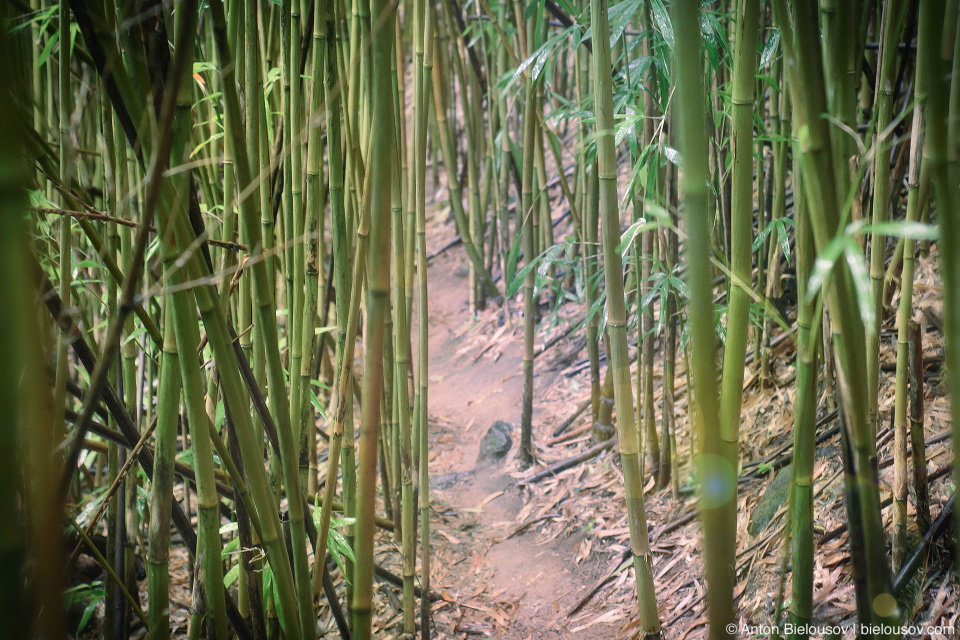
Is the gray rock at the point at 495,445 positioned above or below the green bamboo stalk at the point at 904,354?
below

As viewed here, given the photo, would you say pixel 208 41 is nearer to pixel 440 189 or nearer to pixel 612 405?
pixel 612 405

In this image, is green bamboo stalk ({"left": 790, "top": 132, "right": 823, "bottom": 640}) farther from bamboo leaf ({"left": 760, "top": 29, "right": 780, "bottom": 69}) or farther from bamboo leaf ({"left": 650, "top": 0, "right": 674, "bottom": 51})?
Result: bamboo leaf ({"left": 760, "top": 29, "right": 780, "bottom": 69})

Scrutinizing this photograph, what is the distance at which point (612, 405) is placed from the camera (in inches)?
65.5

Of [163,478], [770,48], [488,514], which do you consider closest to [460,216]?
[488,514]

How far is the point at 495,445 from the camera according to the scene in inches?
73.7

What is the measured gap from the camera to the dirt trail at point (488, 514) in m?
1.22

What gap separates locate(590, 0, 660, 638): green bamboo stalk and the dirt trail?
17.2 inches

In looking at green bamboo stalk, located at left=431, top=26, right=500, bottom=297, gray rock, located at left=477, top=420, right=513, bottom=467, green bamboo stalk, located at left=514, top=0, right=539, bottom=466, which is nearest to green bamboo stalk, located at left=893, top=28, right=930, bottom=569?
green bamboo stalk, located at left=514, top=0, right=539, bottom=466

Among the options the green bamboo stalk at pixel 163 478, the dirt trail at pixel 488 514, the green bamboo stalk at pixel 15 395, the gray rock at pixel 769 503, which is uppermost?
the green bamboo stalk at pixel 15 395

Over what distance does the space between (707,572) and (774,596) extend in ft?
1.90

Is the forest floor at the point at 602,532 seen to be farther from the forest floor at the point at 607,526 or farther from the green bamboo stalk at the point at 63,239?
the green bamboo stalk at the point at 63,239

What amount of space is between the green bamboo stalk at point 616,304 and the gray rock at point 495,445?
1.10 meters

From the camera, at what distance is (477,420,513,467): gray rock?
185 centimetres

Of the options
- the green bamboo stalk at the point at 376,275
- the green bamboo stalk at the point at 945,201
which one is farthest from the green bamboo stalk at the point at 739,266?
the green bamboo stalk at the point at 376,275
